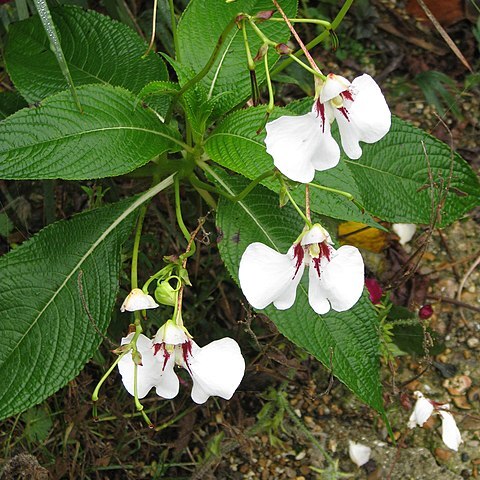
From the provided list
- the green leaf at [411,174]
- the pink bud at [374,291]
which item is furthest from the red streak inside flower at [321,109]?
the pink bud at [374,291]

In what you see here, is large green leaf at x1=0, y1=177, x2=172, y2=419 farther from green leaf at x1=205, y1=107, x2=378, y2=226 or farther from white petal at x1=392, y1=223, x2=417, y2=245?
white petal at x1=392, y1=223, x2=417, y2=245

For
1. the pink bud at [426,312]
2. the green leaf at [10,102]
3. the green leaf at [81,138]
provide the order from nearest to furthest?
the green leaf at [81,138] < the green leaf at [10,102] < the pink bud at [426,312]

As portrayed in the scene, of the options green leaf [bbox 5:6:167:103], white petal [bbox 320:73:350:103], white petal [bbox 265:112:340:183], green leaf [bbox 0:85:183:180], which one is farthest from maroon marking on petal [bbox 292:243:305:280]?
green leaf [bbox 5:6:167:103]

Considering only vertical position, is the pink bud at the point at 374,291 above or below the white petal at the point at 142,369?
below

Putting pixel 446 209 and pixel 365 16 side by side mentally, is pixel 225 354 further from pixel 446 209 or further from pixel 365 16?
pixel 365 16

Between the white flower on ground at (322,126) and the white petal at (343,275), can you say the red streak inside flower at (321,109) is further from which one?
the white petal at (343,275)

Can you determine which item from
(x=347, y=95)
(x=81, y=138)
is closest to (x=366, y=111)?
(x=347, y=95)
